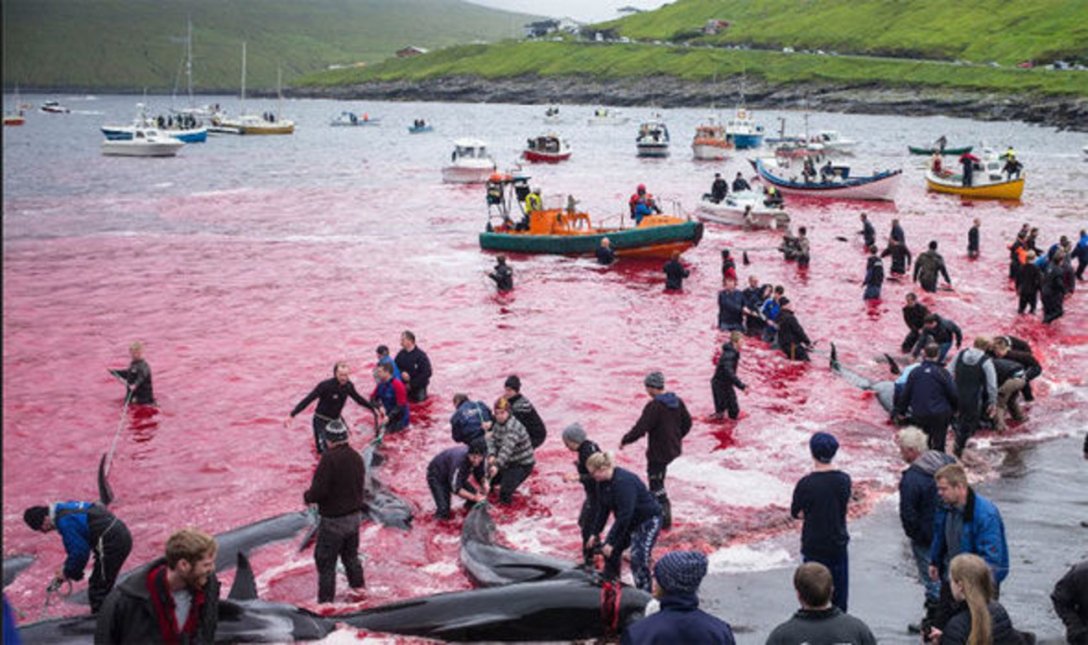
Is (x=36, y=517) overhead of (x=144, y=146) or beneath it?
beneath

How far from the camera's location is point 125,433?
59.9 feet

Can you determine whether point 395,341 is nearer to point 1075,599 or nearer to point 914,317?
point 914,317

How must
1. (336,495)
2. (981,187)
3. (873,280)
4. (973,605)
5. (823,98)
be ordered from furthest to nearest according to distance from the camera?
(823,98)
(981,187)
(873,280)
(336,495)
(973,605)

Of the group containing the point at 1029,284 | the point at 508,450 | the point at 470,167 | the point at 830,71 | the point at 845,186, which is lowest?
the point at 508,450

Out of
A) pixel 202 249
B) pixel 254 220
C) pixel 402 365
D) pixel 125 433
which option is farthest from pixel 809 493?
pixel 254 220

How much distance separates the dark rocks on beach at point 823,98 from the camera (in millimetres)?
114125

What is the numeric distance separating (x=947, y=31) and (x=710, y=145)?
106m

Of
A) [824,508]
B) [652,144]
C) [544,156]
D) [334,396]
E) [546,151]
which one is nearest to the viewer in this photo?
[824,508]

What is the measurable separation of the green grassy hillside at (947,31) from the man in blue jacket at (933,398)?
14156 cm

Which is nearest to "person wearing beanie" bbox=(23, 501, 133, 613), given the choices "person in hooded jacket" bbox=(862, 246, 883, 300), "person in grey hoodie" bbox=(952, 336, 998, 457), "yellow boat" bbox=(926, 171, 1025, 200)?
"person in grey hoodie" bbox=(952, 336, 998, 457)

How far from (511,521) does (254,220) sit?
131 ft

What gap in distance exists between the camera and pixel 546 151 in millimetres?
80312

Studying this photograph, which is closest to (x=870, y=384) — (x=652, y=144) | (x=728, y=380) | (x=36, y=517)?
(x=728, y=380)

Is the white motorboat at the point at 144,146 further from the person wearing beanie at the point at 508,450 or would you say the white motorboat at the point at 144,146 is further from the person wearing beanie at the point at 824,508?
the person wearing beanie at the point at 824,508
